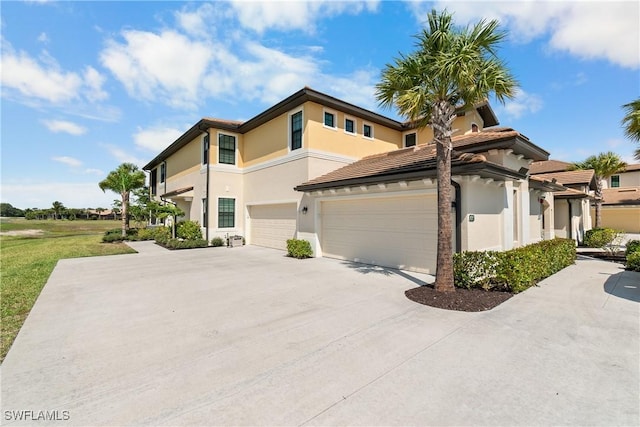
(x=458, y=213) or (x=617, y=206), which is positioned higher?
(x=617, y=206)

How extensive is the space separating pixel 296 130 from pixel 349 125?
3.07m

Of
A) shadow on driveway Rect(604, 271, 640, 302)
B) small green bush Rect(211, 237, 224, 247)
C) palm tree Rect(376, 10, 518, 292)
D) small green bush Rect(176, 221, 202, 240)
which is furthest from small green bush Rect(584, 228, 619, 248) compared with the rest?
small green bush Rect(176, 221, 202, 240)

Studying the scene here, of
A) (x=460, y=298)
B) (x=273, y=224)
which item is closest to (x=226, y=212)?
(x=273, y=224)

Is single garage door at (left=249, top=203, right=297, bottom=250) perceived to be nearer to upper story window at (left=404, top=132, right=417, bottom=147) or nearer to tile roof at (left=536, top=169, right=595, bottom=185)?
upper story window at (left=404, top=132, right=417, bottom=147)

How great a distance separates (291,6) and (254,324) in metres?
10.0

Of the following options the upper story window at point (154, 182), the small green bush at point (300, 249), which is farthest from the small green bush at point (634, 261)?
the upper story window at point (154, 182)

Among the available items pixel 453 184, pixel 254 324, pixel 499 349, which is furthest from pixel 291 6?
pixel 499 349

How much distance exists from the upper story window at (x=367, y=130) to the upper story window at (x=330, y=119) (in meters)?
2.32

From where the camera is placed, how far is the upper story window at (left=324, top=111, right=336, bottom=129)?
13844 millimetres

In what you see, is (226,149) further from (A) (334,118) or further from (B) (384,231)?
(B) (384,231)

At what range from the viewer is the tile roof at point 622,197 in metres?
25.4

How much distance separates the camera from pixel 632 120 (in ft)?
33.0

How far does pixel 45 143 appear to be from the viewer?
15539 millimetres

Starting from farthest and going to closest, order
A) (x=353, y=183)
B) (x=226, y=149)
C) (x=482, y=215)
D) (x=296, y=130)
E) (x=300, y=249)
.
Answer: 1. (x=226, y=149)
2. (x=296, y=130)
3. (x=300, y=249)
4. (x=353, y=183)
5. (x=482, y=215)
